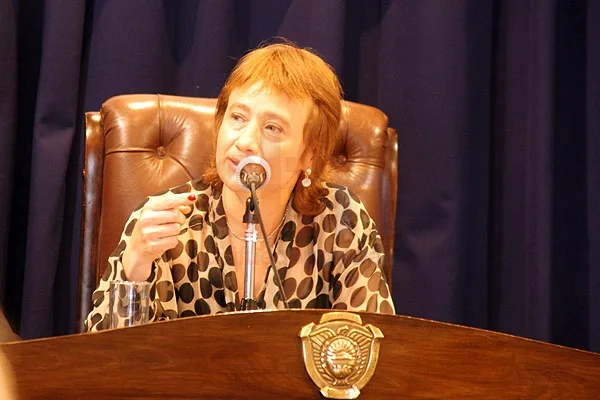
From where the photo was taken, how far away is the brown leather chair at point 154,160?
2.04m

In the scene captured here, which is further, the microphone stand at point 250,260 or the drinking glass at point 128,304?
the microphone stand at point 250,260

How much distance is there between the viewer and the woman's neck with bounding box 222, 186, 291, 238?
74.6 inches

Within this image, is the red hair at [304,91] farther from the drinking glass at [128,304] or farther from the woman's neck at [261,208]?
the drinking glass at [128,304]

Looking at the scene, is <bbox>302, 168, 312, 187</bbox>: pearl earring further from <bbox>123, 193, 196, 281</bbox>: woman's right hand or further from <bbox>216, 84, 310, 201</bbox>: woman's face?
<bbox>123, 193, 196, 281</bbox>: woman's right hand

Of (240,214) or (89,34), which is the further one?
(89,34)

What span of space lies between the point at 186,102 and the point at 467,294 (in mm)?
1108

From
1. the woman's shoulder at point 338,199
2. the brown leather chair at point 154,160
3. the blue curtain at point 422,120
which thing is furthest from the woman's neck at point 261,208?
the blue curtain at point 422,120

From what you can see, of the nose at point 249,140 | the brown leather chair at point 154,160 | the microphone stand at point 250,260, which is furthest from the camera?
the brown leather chair at point 154,160

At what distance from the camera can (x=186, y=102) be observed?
6.96 feet

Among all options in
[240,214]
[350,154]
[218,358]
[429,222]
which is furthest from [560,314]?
[218,358]

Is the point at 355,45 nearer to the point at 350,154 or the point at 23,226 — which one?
the point at 350,154

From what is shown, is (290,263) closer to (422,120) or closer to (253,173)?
(253,173)

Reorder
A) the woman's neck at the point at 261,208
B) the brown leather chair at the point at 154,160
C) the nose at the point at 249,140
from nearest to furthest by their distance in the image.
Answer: the nose at the point at 249,140, the woman's neck at the point at 261,208, the brown leather chair at the point at 154,160

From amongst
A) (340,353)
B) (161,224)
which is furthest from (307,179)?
(340,353)
